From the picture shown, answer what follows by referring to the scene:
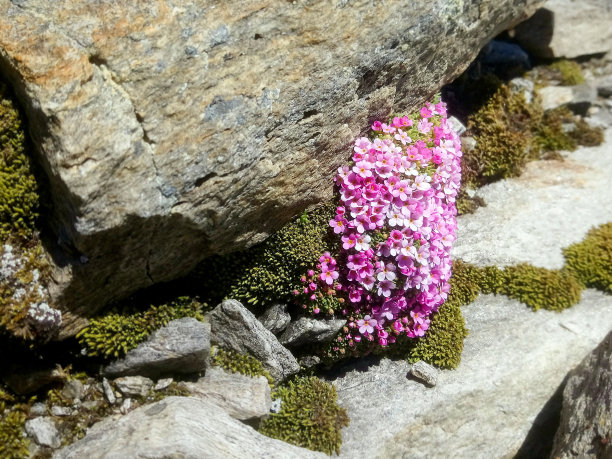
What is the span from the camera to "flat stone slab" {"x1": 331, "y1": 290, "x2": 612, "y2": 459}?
8.18m

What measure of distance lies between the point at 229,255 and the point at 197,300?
0.81m

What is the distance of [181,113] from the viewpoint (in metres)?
6.44

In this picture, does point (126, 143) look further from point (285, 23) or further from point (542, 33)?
point (542, 33)

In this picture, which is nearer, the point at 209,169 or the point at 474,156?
the point at 209,169

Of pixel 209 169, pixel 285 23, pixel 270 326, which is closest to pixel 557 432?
pixel 270 326

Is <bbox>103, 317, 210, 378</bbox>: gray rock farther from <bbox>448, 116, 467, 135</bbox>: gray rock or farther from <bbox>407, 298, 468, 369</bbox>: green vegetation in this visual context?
<bbox>448, 116, 467, 135</bbox>: gray rock

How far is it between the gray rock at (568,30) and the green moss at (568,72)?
257mm

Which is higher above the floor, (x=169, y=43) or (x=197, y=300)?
(x=169, y=43)

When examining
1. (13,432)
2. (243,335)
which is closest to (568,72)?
(243,335)

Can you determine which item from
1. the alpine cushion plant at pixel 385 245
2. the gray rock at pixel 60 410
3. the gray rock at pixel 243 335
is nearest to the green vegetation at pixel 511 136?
the alpine cushion plant at pixel 385 245

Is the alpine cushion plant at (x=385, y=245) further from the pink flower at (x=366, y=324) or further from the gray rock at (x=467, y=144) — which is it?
the gray rock at (x=467, y=144)

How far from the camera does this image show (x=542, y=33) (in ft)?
43.6

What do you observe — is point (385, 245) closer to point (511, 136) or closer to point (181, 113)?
point (181, 113)

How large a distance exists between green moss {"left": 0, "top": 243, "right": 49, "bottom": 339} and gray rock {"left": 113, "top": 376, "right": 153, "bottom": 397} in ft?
4.32
